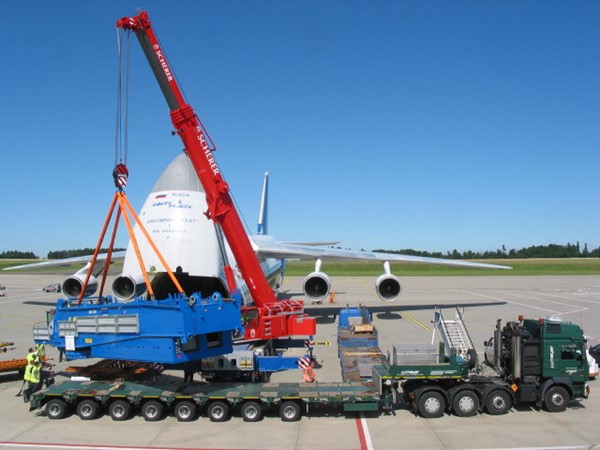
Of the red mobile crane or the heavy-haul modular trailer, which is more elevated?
the red mobile crane

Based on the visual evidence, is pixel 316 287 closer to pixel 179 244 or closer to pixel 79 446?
pixel 179 244

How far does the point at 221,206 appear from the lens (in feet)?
52.8

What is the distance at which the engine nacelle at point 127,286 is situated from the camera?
18.1m

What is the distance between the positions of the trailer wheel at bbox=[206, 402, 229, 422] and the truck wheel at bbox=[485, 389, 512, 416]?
592 centimetres

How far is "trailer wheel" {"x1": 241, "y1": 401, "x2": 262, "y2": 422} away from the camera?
11.8 meters

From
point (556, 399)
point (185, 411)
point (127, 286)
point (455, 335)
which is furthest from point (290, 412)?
point (127, 286)

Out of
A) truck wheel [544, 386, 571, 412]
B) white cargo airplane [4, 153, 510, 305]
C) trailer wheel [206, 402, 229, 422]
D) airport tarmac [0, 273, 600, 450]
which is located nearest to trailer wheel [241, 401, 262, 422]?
airport tarmac [0, 273, 600, 450]

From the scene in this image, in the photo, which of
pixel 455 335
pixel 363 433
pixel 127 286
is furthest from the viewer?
pixel 127 286

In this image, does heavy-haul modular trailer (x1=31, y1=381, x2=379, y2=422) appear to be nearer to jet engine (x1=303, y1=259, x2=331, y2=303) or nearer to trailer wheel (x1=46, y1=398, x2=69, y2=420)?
trailer wheel (x1=46, y1=398, x2=69, y2=420)

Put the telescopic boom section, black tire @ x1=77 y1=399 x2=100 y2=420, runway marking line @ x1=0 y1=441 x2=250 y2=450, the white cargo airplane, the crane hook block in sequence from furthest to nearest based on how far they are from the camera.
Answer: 1. the white cargo airplane
2. the telescopic boom section
3. the crane hook block
4. black tire @ x1=77 y1=399 x2=100 y2=420
5. runway marking line @ x1=0 y1=441 x2=250 y2=450

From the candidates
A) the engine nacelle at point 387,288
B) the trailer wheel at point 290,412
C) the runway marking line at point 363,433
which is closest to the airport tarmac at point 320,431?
the runway marking line at point 363,433

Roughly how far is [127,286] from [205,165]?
5432 millimetres

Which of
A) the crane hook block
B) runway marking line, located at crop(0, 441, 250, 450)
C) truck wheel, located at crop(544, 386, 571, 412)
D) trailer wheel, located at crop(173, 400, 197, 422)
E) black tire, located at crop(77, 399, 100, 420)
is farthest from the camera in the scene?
the crane hook block

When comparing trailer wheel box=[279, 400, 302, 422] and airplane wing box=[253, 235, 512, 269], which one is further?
airplane wing box=[253, 235, 512, 269]
